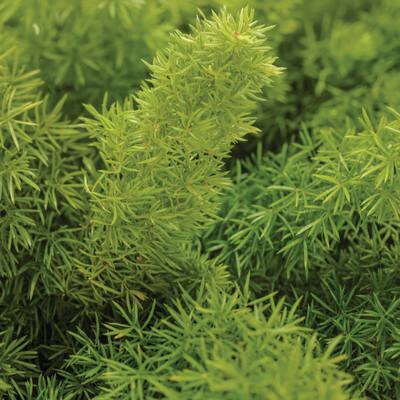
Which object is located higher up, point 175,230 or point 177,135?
point 177,135

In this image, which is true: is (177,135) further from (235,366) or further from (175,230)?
(235,366)

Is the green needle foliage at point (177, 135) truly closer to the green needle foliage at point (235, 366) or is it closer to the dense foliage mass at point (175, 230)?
the dense foliage mass at point (175, 230)

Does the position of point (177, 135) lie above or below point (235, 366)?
above

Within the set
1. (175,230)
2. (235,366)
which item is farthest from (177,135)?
(235,366)

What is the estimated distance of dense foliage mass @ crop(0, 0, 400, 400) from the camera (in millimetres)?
562

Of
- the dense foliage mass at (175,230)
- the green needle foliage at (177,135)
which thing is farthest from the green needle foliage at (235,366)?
the green needle foliage at (177,135)

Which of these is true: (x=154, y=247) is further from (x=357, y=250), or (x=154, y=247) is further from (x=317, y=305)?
(x=357, y=250)

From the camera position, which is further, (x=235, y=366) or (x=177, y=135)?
(x=177, y=135)

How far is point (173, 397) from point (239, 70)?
42cm

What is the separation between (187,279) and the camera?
0.73 m

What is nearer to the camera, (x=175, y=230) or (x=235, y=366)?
(x=235, y=366)

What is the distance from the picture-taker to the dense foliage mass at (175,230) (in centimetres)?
56

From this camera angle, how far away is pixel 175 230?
659 millimetres

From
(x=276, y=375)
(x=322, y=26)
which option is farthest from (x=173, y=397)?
(x=322, y=26)
